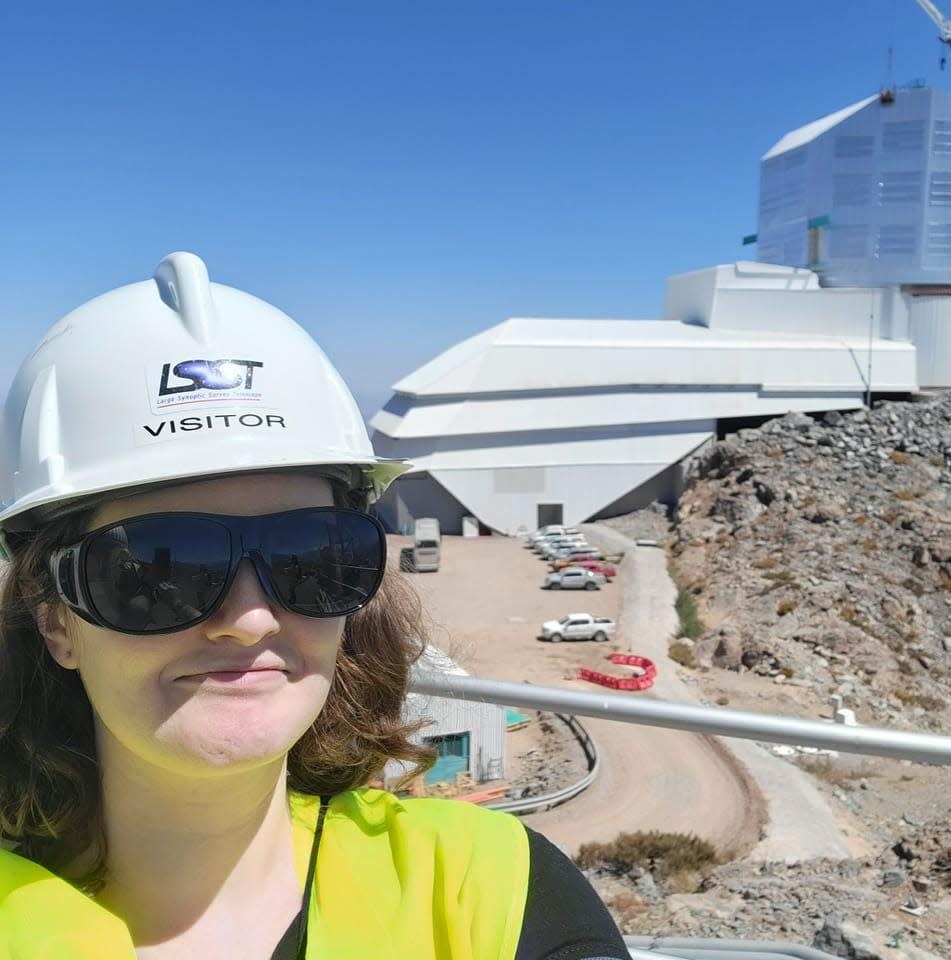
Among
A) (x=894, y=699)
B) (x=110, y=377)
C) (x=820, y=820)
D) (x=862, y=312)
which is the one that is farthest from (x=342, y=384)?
(x=862, y=312)

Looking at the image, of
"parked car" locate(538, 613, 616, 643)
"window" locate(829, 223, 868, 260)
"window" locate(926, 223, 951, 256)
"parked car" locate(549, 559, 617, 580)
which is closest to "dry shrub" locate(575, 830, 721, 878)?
"parked car" locate(538, 613, 616, 643)

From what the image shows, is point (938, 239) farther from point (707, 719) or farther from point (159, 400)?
point (159, 400)

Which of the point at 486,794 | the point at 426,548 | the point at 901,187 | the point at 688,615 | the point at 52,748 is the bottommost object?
the point at 688,615

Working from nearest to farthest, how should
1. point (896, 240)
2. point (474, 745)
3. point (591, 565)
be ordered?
point (474, 745) → point (591, 565) → point (896, 240)

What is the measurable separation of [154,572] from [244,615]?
16 cm

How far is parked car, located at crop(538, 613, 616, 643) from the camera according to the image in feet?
65.8

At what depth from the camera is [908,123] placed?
1400 inches

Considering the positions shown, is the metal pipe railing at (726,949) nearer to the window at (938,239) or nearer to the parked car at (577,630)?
the parked car at (577,630)

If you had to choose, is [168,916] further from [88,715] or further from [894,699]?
[894,699]

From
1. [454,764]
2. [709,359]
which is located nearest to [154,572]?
[454,764]

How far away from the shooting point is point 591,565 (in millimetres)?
26109

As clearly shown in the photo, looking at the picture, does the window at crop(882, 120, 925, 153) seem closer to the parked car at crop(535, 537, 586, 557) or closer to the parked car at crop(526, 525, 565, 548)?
the parked car at crop(526, 525, 565, 548)

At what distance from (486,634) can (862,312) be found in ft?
79.3

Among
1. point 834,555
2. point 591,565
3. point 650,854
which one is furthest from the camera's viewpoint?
point 591,565
